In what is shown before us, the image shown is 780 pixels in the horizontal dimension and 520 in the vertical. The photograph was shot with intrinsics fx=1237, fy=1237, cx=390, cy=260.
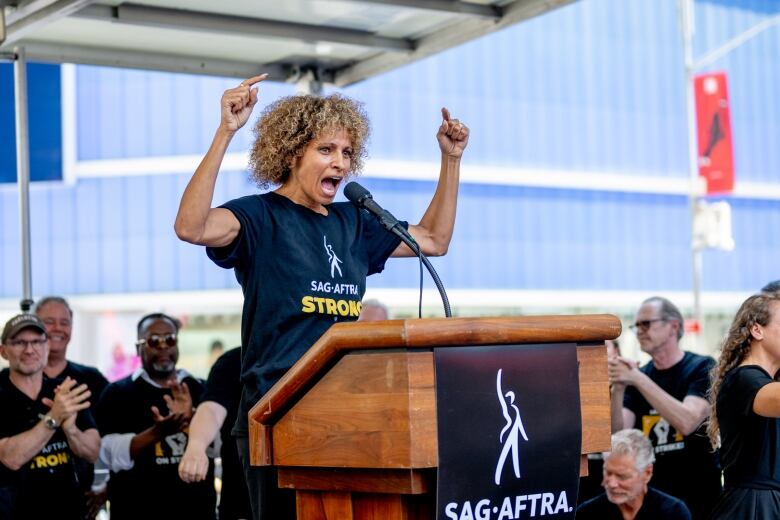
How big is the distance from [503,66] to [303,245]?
85.5 ft

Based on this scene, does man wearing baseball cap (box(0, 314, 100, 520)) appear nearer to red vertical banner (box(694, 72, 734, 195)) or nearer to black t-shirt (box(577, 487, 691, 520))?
black t-shirt (box(577, 487, 691, 520))

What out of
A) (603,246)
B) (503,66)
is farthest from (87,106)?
(603,246)

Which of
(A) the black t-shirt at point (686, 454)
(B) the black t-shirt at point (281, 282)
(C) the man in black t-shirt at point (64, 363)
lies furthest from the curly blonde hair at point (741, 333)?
(C) the man in black t-shirt at point (64, 363)

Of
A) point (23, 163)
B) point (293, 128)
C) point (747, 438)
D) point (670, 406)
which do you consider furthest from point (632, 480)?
point (23, 163)

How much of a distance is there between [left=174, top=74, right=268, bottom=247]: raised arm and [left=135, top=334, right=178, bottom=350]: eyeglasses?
373cm

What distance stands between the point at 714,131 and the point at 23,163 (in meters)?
17.4

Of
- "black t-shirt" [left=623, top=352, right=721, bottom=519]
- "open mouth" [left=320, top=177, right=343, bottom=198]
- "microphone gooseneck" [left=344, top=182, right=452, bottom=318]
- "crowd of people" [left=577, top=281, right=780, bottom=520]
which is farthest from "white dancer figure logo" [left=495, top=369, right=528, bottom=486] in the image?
"black t-shirt" [left=623, top=352, right=721, bottom=519]

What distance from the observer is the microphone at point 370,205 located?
3135mm

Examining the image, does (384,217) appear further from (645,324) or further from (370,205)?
(645,324)

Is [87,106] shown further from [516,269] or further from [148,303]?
[516,269]

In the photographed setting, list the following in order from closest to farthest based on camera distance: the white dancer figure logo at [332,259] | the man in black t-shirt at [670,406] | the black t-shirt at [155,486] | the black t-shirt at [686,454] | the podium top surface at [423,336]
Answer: the podium top surface at [423,336] < the white dancer figure logo at [332,259] < the man in black t-shirt at [670,406] < the black t-shirt at [155,486] < the black t-shirt at [686,454]

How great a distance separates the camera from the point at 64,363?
715 centimetres

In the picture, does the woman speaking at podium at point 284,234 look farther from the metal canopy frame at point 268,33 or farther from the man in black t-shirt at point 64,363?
the man in black t-shirt at point 64,363

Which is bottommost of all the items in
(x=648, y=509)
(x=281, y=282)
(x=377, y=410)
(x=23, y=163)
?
(x=648, y=509)
